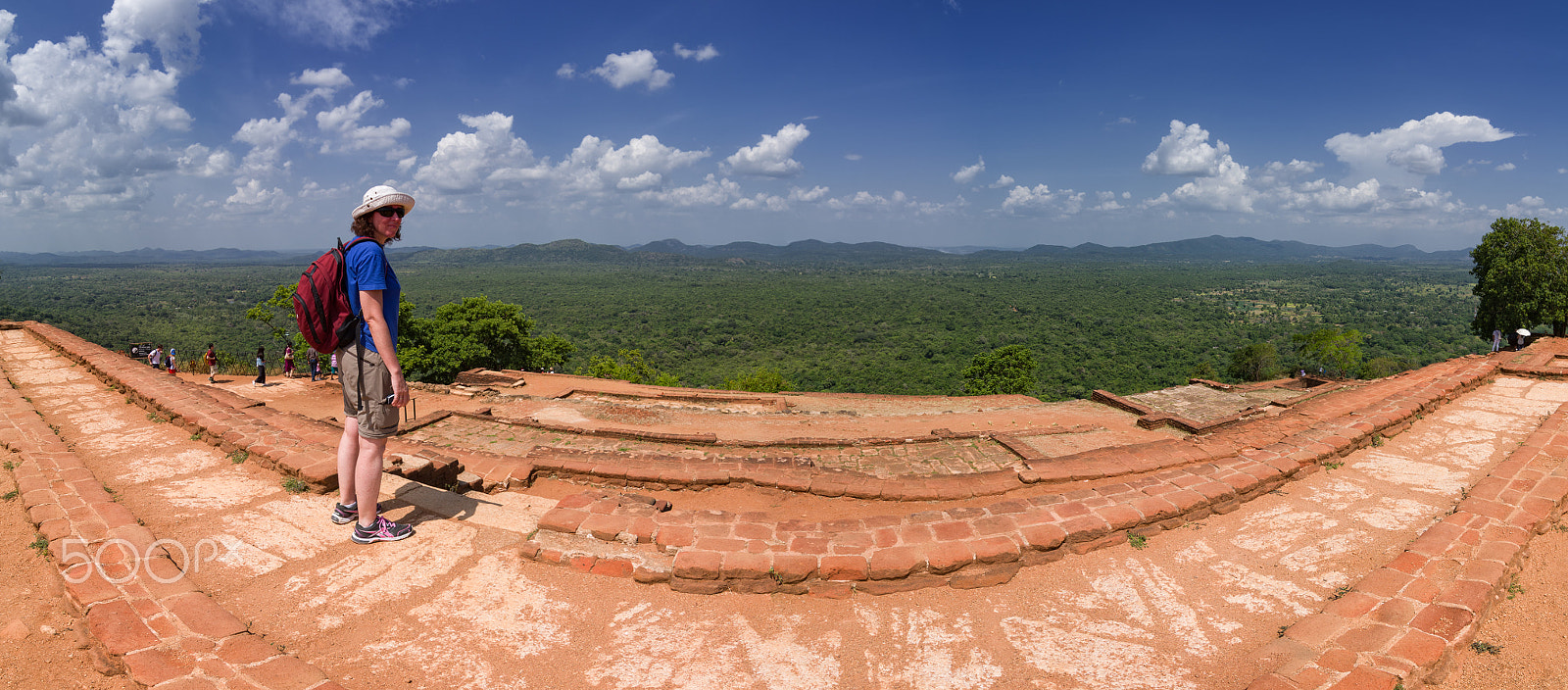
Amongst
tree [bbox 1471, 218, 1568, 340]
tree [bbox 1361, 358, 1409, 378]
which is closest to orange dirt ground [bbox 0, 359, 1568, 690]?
tree [bbox 1471, 218, 1568, 340]

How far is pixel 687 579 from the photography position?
11.5ft

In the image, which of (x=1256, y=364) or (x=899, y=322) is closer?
(x=1256, y=364)

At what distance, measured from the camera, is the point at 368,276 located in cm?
342

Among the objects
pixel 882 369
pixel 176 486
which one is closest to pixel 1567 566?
pixel 176 486

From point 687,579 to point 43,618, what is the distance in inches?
115

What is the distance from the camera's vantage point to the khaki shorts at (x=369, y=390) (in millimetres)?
3510

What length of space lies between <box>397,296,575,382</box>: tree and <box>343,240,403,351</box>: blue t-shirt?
25.1 m

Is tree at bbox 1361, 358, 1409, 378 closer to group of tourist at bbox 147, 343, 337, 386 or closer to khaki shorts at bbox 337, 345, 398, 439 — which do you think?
khaki shorts at bbox 337, 345, 398, 439

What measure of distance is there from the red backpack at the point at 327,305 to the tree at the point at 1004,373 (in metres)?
32.9

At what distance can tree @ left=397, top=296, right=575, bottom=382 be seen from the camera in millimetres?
26938

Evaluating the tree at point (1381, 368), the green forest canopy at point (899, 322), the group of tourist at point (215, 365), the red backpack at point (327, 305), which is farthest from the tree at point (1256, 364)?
the red backpack at point (327, 305)

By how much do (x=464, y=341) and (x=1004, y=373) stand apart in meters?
27.6

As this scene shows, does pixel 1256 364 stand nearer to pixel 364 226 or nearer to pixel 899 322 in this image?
pixel 899 322

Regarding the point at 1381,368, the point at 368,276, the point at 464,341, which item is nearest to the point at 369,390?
the point at 368,276
